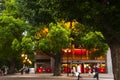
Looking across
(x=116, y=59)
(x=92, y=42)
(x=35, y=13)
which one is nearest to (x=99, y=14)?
(x=116, y=59)

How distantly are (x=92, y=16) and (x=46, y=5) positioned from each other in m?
2.57

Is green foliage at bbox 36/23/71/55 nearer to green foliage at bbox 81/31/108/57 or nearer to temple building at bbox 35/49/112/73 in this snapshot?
green foliage at bbox 81/31/108/57

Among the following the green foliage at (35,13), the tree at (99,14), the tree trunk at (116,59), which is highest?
the green foliage at (35,13)

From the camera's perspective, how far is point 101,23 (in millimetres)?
14352

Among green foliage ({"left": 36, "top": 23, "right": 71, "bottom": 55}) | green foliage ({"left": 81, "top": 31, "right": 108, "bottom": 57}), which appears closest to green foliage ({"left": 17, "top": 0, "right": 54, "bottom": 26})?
green foliage ({"left": 36, "top": 23, "right": 71, "bottom": 55})

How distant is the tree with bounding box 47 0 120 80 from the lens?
13.0 metres

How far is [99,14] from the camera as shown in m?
13.3

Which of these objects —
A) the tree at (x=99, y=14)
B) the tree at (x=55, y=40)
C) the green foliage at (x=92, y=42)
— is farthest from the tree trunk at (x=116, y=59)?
the green foliage at (x=92, y=42)

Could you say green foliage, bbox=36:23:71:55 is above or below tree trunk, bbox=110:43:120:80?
above

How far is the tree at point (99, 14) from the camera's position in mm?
13047

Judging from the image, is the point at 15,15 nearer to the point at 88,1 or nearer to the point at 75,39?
the point at 75,39

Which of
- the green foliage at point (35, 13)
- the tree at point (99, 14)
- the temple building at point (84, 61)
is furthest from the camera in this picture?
the temple building at point (84, 61)

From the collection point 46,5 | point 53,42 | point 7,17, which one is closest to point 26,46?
point 53,42

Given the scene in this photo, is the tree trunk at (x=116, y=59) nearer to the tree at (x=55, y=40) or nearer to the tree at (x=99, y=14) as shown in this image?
the tree at (x=99, y=14)
